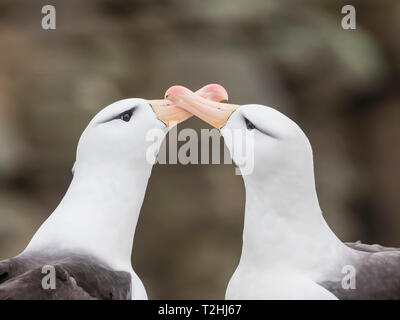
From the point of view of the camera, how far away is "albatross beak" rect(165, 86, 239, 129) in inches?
96.4

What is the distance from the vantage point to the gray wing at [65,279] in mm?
2014

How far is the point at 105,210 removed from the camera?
235 cm

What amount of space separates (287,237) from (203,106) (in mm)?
547

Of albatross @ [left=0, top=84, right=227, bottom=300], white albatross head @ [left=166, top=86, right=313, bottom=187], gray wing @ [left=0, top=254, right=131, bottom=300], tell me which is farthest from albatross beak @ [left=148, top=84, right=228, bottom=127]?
gray wing @ [left=0, top=254, right=131, bottom=300]

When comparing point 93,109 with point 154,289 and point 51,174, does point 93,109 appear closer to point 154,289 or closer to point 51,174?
point 51,174

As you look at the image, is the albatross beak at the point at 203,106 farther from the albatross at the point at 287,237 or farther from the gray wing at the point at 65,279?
the gray wing at the point at 65,279

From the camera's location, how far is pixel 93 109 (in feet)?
13.4

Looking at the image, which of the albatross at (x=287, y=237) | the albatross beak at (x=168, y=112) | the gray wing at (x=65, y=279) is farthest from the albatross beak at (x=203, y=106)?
the gray wing at (x=65, y=279)

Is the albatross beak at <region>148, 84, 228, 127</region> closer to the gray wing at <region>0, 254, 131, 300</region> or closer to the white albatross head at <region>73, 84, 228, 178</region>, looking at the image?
the white albatross head at <region>73, 84, 228, 178</region>

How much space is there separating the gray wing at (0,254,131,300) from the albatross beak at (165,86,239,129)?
1.90 ft

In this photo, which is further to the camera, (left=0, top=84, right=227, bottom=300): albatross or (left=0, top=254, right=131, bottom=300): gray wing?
(left=0, top=84, right=227, bottom=300): albatross

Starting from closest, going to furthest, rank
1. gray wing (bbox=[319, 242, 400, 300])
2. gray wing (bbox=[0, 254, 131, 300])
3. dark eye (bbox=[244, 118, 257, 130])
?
gray wing (bbox=[0, 254, 131, 300]) → gray wing (bbox=[319, 242, 400, 300]) → dark eye (bbox=[244, 118, 257, 130])

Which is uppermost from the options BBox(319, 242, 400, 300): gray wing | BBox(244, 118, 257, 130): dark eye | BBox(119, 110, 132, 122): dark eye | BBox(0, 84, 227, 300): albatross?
BBox(119, 110, 132, 122): dark eye

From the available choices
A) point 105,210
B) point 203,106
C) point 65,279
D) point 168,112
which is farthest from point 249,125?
point 65,279
